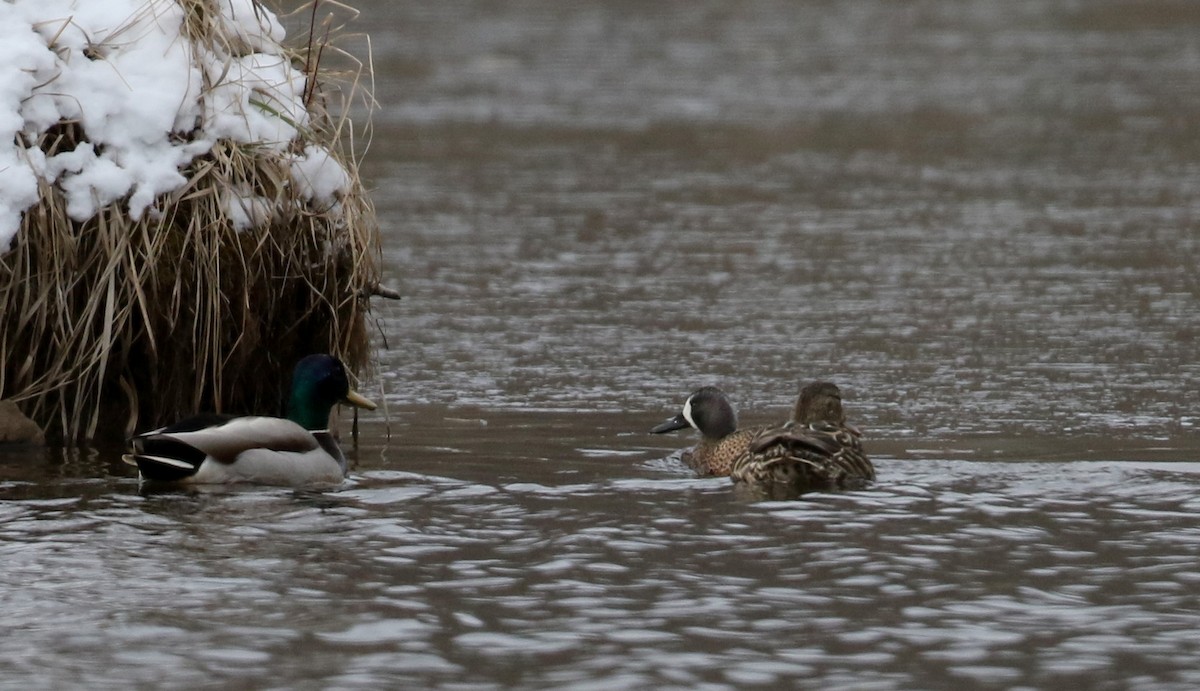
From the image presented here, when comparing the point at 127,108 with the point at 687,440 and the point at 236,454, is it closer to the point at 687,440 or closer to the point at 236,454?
the point at 236,454

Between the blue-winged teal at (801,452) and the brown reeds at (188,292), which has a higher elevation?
the brown reeds at (188,292)

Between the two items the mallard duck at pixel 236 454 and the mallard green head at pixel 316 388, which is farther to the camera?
the mallard green head at pixel 316 388

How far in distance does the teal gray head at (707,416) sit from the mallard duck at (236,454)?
6.01ft

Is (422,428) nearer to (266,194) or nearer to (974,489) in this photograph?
(266,194)

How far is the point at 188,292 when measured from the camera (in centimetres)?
998

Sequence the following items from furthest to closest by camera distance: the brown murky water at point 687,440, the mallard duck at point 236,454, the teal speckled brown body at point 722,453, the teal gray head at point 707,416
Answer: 1. the teal gray head at point 707,416
2. the teal speckled brown body at point 722,453
3. the mallard duck at point 236,454
4. the brown murky water at point 687,440

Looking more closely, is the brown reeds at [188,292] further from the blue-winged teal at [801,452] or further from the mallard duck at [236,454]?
the blue-winged teal at [801,452]

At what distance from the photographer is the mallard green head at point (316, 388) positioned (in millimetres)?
9688

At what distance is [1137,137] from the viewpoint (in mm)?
21484

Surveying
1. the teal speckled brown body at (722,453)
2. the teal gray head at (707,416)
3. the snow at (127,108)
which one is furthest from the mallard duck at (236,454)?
the teal gray head at (707,416)

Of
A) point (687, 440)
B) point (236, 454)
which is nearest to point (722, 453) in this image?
point (687, 440)

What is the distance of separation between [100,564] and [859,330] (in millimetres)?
6689

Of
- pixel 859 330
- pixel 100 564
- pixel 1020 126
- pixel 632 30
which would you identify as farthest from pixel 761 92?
pixel 100 564

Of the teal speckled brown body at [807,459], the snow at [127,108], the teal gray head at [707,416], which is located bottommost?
the teal speckled brown body at [807,459]
